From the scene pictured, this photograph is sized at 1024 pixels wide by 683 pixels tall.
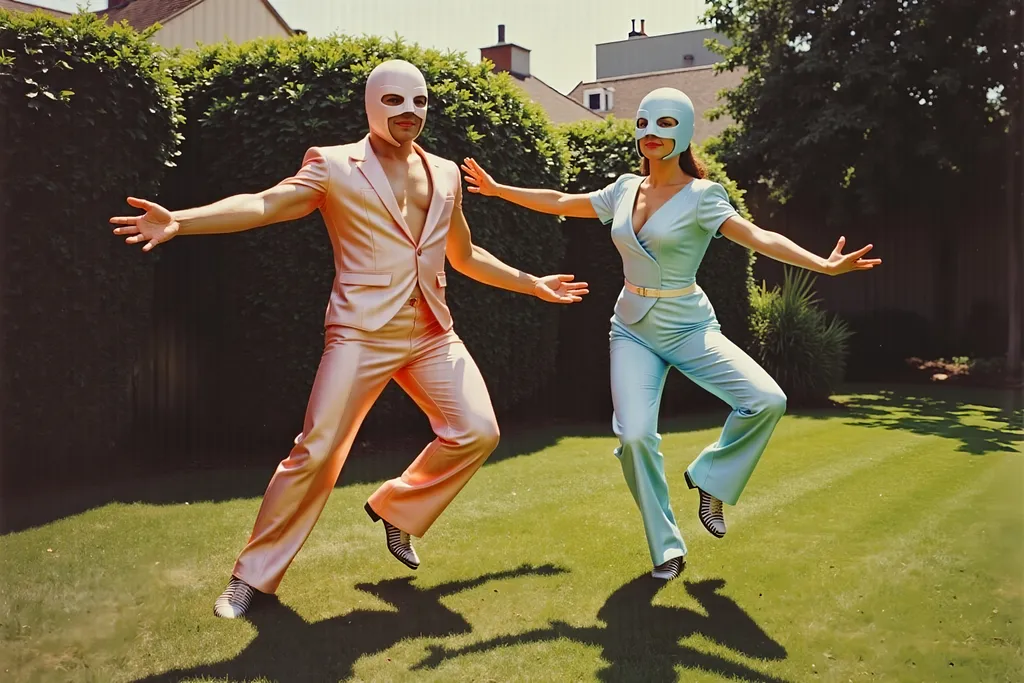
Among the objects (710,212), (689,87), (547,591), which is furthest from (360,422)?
(689,87)

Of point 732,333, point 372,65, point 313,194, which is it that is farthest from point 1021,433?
point 313,194

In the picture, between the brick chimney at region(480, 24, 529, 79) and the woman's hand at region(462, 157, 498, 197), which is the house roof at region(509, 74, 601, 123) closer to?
the brick chimney at region(480, 24, 529, 79)

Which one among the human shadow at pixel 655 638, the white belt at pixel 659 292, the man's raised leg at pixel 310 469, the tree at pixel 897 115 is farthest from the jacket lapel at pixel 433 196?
the tree at pixel 897 115

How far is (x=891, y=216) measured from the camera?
19.4 m

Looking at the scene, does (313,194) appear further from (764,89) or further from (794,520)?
(764,89)

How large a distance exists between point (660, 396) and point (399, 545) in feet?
5.52

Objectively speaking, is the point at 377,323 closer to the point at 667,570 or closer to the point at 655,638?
the point at 655,638

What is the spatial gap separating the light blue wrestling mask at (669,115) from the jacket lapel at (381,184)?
59.4 inches

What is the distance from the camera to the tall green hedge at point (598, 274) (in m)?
10.9

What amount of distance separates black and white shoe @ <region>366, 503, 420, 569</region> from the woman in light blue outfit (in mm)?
1270

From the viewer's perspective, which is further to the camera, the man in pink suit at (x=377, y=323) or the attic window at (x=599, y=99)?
the attic window at (x=599, y=99)

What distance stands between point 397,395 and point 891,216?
14.3 metres

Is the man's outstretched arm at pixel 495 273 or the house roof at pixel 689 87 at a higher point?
the house roof at pixel 689 87

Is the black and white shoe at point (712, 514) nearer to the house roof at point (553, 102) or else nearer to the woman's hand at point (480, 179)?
the woman's hand at point (480, 179)
